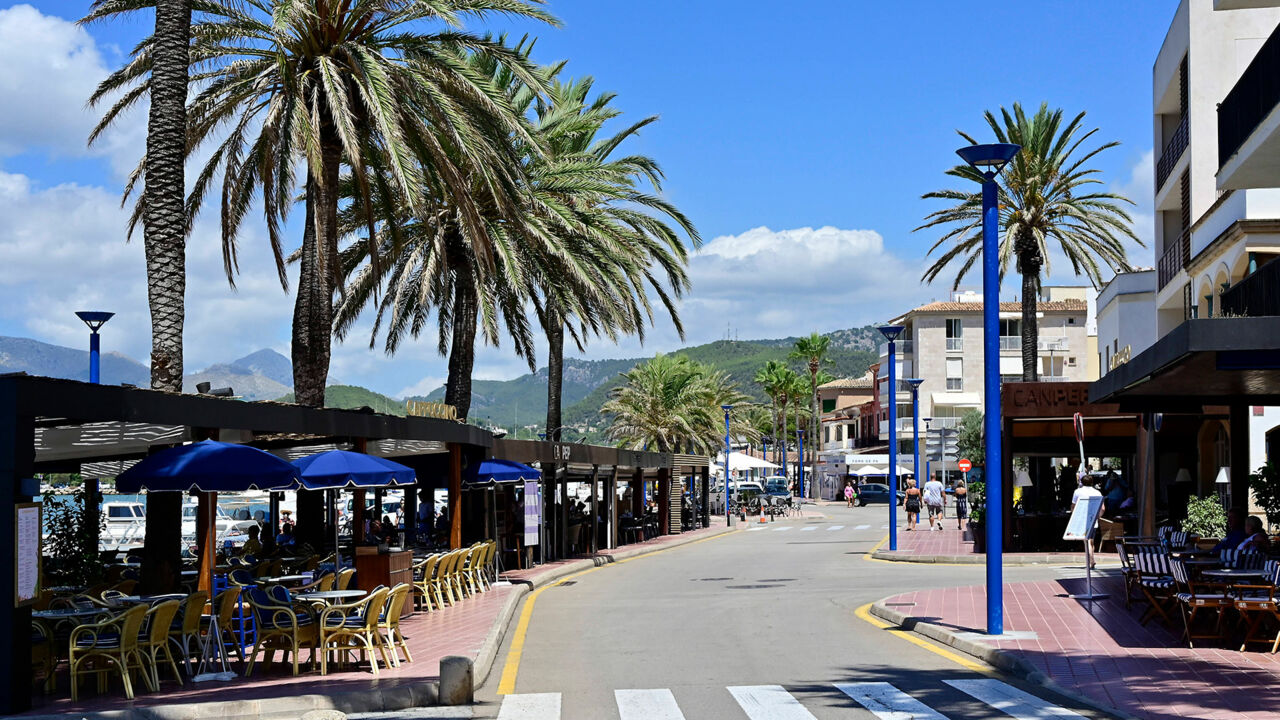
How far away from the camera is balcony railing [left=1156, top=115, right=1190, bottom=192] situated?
35281 millimetres

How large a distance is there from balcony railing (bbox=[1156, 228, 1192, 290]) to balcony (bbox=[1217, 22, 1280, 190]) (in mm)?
12909

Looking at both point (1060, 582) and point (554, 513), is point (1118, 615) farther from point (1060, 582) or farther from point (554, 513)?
point (554, 513)

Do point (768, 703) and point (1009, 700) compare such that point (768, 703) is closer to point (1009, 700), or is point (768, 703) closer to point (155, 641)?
point (1009, 700)

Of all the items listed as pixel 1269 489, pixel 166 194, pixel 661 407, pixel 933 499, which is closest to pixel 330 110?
pixel 166 194

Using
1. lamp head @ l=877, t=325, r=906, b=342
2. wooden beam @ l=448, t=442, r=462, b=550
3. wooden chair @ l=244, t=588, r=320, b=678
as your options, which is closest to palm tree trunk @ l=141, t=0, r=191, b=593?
wooden chair @ l=244, t=588, r=320, b=678

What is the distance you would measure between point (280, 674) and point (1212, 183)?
1161 inches

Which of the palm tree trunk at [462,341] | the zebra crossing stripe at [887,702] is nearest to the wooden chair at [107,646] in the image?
the zebra crossing stripe at [887,702]

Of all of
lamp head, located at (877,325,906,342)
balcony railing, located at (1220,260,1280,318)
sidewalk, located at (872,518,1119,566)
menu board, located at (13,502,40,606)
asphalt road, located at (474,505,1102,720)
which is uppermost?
lamp head, located at (877,325,906,342)

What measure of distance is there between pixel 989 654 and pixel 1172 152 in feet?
92.8

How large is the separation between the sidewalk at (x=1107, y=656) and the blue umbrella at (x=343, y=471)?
7326 millimetres

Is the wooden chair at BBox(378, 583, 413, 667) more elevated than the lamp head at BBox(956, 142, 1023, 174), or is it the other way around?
the lamp head at BBox(956, 142, 1023, 174)

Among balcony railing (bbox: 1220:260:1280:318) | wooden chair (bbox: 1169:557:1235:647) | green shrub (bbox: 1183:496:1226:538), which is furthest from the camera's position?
green shrub (bbox: 1183:496:1226:538)

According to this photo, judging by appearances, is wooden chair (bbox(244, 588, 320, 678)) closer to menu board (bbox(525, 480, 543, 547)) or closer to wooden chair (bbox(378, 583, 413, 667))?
wooden chair (bbox(378, 583, 413, 667))

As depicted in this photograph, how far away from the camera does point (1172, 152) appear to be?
37375mm
